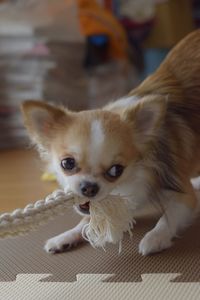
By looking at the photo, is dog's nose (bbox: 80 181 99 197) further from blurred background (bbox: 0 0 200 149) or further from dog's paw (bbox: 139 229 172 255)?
blurred background (bbox: 0 0 200 149)

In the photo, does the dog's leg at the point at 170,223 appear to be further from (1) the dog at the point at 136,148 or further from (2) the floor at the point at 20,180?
(2) the floor at the point at 20,180

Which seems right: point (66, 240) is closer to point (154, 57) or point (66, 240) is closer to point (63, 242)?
point (63, 242)

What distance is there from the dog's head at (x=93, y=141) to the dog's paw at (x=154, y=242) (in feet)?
0.59

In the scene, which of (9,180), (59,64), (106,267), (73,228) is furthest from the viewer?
(59,64)

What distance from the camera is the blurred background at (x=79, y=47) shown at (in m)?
3.26

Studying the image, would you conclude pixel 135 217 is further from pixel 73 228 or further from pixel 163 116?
pixel 163 116

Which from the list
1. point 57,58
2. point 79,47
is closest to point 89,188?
point 57,58

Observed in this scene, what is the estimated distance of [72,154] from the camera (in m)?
1.41

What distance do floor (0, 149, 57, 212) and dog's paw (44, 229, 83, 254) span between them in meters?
0.46

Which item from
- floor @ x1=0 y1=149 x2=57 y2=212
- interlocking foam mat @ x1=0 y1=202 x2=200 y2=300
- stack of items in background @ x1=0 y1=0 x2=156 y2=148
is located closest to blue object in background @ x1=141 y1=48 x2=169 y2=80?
stack of items in background @ x1=0 y1=0 x2=156 y2=148

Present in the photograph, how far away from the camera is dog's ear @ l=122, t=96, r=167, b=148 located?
146 centimetres

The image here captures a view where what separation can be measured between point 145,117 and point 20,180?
3.82 ft

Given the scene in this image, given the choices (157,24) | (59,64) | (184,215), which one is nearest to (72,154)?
(184,215)

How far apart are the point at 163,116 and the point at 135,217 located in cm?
44
